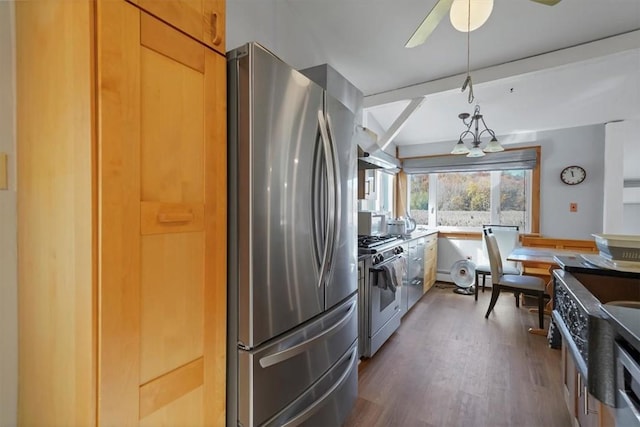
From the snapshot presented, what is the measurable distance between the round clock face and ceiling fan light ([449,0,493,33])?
3.64 metres

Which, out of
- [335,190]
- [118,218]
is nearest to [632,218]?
[335,190]

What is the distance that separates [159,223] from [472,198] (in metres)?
5.05

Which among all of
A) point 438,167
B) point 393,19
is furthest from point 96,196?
point 438,167

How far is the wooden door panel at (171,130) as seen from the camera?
840mm

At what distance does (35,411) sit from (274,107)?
1.31 metres

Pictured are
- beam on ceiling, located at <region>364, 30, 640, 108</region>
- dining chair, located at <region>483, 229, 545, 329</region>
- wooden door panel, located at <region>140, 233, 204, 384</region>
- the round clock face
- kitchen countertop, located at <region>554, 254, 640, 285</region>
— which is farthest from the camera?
the round clock face

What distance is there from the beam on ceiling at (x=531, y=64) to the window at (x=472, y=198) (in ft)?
7.13

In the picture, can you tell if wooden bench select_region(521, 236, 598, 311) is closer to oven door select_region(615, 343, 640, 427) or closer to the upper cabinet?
oven door select_region(615, 343, 640, 427)

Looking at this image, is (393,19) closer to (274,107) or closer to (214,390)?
(274,107)

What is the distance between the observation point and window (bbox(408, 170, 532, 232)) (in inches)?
179

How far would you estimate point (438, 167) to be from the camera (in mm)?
4867

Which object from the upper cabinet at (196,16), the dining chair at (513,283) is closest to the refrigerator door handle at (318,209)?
the upper cabinet at (196,16)

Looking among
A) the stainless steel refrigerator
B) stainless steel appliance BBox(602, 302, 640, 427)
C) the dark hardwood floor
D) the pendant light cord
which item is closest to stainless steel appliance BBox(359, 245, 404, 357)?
the dark hardwood floor

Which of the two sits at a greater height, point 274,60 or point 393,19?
point 393,19
